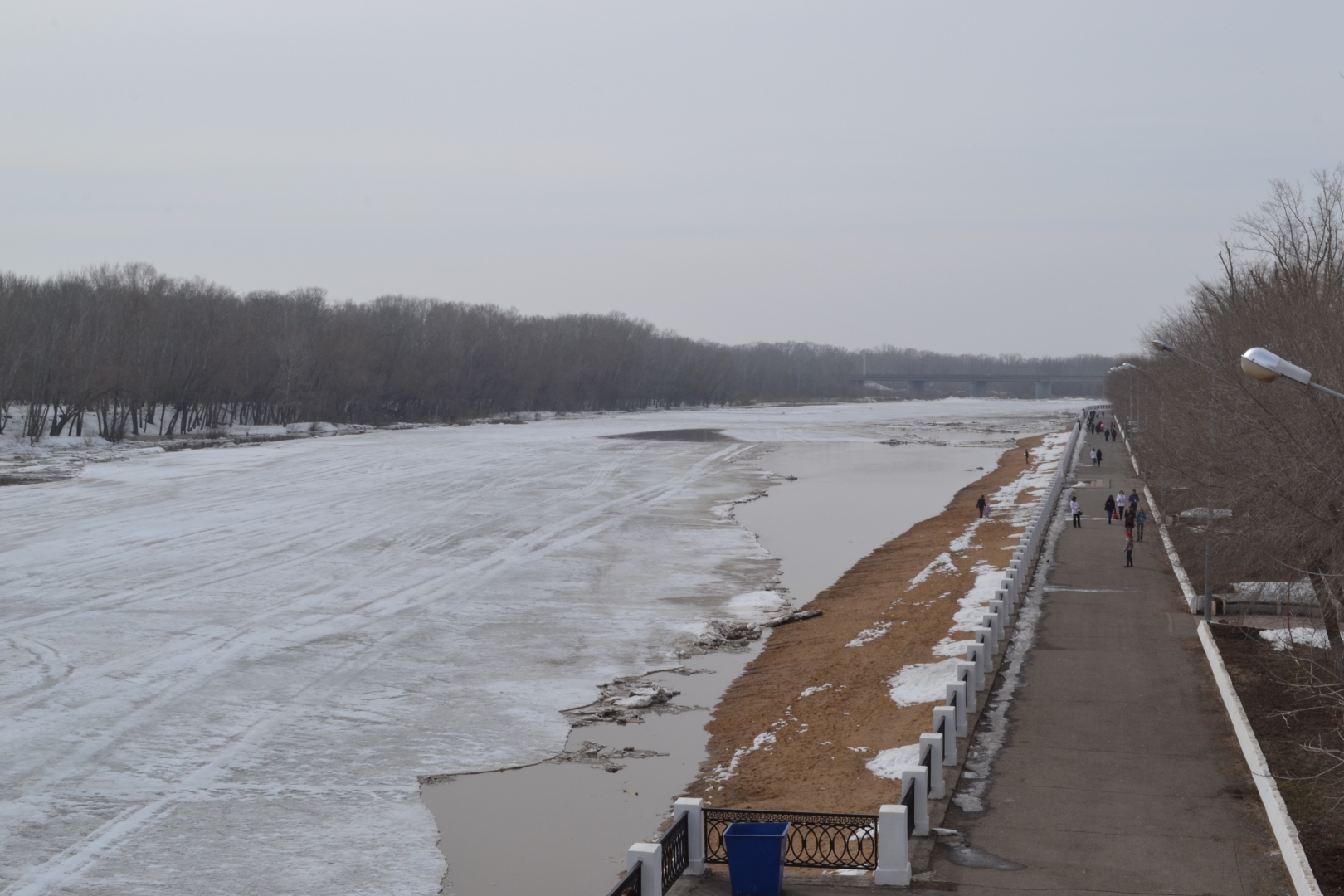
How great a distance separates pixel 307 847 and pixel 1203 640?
57.9ft

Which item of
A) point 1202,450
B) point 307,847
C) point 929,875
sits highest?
point 1202,450

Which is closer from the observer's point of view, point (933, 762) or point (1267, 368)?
point (1267, 368)

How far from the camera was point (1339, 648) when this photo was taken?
20.7 m

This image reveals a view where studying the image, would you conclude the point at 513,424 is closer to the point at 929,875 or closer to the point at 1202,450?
the point at 1202,450

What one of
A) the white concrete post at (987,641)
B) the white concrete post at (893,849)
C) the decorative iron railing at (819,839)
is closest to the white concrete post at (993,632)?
the white concrete post at (987,641)

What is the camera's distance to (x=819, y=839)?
1323 cm

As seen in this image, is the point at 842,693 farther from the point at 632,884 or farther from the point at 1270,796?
the point at 632,884

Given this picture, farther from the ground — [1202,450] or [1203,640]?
[1202,450]

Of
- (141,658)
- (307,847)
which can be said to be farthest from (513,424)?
(307,847)

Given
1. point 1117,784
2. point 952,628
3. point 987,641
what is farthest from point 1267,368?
point 952,628

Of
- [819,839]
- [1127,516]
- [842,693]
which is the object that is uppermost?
[1127,516]

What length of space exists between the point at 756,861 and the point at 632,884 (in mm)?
1391

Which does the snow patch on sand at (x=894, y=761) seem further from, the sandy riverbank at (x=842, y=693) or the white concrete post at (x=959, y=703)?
the white concrete post at (x=959, y=703)

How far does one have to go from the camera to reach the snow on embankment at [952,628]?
62.4 ft
